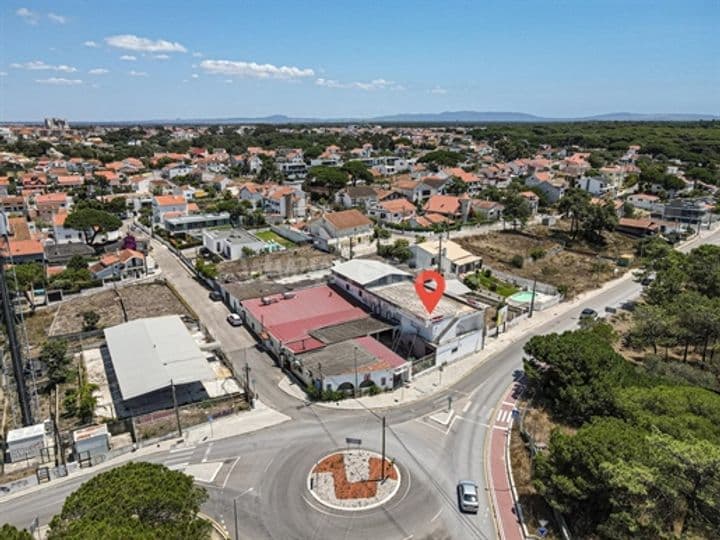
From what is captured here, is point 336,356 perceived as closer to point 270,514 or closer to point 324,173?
point 270,514

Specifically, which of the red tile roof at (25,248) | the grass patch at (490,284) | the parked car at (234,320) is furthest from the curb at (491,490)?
the red tile roof at (25,248)

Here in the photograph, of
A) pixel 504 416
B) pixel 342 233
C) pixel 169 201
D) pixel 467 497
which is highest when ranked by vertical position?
pixel 169 201

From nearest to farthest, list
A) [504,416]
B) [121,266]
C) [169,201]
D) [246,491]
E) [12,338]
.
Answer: [246,491]
[12,338]
[504,416]
[121,266]
[169,201]

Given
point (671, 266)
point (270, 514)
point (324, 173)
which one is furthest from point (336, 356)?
point (324, 173)

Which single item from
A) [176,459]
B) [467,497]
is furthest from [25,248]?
[467,497]

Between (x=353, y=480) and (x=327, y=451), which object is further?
(x=327, y=451)

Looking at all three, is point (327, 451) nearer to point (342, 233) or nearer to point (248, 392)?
point (248, 392)

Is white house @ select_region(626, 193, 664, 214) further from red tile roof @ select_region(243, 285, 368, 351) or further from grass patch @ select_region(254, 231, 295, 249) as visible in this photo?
red tile roof @ select_region(243, 285, 368, 351)
